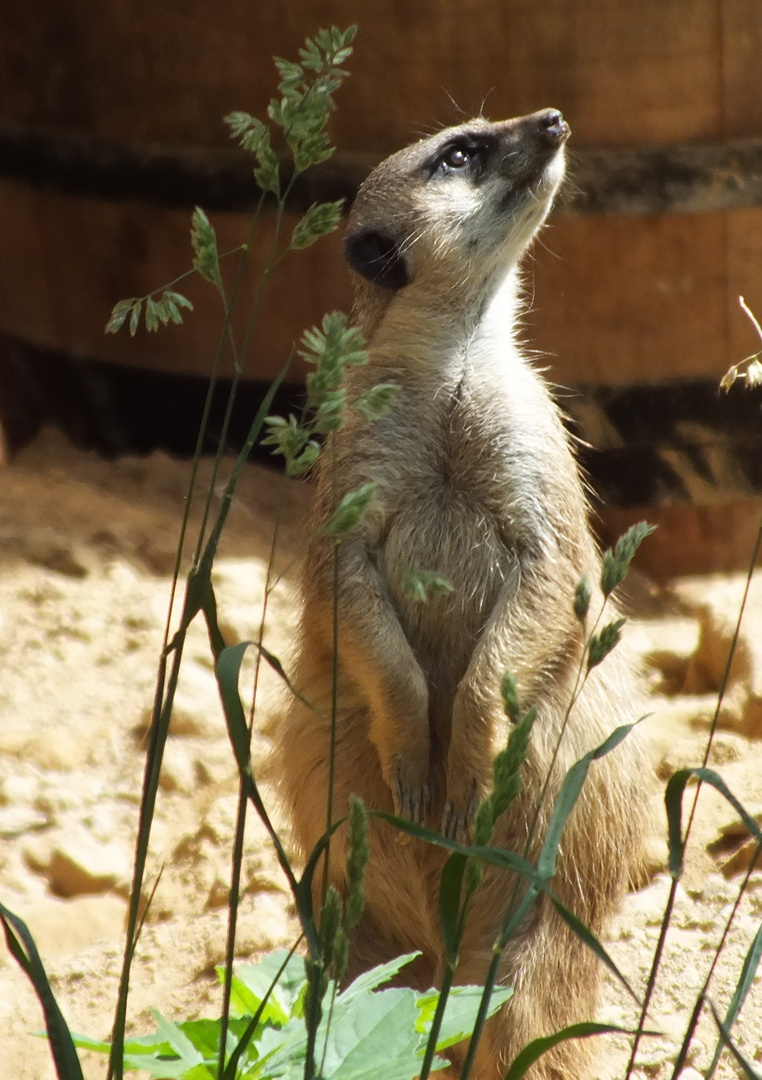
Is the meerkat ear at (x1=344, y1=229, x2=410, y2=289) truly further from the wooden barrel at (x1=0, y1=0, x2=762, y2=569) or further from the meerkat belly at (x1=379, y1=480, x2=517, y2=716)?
the wooden barrel at (x1=0, y1=0, x2=762, y2=569)

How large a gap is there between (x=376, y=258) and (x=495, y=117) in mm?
1374

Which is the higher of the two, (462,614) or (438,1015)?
(462,614)

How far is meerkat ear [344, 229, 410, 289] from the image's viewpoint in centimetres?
289

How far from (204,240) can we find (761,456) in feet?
11.5

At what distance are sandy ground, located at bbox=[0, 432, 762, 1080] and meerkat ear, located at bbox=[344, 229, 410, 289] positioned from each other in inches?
51.1

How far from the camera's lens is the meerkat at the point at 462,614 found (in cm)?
248

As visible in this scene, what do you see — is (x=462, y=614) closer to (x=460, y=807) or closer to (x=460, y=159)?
(x=460, y=807)

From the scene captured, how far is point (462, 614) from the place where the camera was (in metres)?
2.66

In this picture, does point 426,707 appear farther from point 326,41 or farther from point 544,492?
point 326,41

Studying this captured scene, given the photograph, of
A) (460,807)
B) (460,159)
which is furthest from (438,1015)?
(460,159)

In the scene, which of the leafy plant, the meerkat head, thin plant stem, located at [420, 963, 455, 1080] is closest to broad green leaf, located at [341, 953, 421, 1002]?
the leafy plant

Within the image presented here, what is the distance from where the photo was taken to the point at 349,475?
263 cm

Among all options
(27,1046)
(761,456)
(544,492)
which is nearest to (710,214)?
(761,456)

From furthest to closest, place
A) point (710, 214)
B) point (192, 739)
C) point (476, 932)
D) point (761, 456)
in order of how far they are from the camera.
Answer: point (761, 456)
point (710, 214)
point (192, 739)
point (476, 932)
